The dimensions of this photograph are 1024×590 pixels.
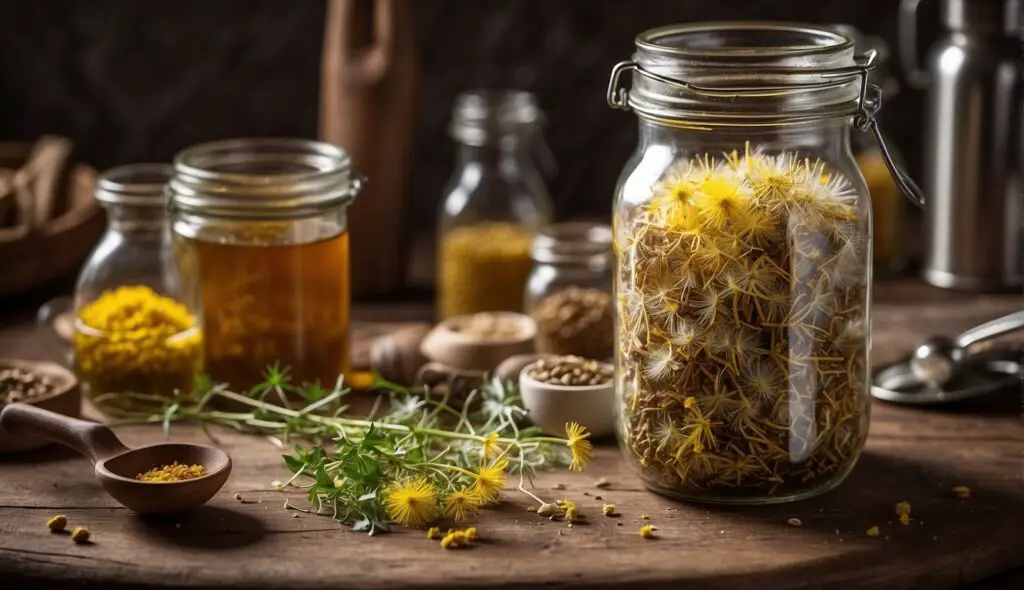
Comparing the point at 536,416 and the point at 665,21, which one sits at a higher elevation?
the point at 665,21

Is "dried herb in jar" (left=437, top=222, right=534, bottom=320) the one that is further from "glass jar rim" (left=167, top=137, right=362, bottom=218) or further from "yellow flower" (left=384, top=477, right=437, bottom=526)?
"yellow flower" (left=384, top=477, right=437, bottom=526)

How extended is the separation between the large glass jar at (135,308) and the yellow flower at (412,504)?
419 millimetres

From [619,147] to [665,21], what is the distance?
237mm

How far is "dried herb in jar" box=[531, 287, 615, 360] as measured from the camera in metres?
1.63

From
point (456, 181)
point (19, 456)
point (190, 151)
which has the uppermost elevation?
point (190, 151)

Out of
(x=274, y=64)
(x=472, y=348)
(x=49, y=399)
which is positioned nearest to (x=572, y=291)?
(x=472, y=348)

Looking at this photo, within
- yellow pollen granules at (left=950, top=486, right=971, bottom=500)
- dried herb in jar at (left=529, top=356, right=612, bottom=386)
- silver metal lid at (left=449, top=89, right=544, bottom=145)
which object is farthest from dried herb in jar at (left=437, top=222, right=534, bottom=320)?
yellow pollen granules at (left=950, top=486, right=971, bottom=500)

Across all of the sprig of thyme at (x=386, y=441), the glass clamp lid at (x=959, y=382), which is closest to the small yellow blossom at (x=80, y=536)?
the sprig of thyme at (x=386, y=441)

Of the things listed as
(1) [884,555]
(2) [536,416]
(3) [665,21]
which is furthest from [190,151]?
(3) [665,21]

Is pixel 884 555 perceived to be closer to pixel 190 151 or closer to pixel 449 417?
pixel 449 417

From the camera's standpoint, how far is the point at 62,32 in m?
Answer: 2.32

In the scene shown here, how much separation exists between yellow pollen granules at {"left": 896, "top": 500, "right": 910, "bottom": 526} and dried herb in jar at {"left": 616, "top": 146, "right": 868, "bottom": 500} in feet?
0.22

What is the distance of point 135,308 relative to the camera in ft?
4.99

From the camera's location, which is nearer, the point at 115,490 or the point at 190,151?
the point at 115,490
